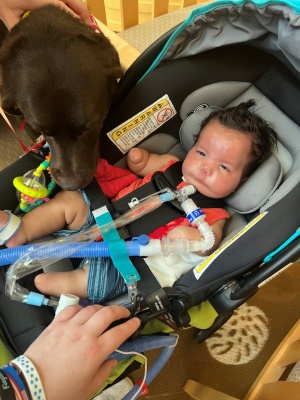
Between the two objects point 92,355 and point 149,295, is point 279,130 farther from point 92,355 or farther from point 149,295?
point 92,355

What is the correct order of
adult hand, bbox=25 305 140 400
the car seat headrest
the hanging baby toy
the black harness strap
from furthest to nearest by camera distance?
the car seat headrest
the hanging baby toy
the black harness strap
adult hand, bbox=25 305 140 400

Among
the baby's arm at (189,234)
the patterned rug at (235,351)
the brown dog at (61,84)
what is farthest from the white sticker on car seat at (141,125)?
the patterned rug at (235,351)

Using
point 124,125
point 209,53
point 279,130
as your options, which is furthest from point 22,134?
point 279,130

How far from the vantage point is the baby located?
113 cm

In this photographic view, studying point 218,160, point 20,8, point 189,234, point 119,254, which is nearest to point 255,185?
point 218,160

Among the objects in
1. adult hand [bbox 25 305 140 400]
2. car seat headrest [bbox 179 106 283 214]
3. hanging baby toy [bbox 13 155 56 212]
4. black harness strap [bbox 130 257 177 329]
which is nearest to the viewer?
adult hand [bbox 25 305 140 400]

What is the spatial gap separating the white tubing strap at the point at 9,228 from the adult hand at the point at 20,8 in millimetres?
657

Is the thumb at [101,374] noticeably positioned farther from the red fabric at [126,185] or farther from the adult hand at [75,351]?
the red fabric at [126,185]

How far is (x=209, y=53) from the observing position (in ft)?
4.25

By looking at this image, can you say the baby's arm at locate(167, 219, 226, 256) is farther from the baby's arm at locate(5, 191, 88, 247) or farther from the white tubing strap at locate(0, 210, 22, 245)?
the white tubing strap at locate(0, 210, 22, 245)

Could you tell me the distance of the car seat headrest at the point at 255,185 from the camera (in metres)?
1.23

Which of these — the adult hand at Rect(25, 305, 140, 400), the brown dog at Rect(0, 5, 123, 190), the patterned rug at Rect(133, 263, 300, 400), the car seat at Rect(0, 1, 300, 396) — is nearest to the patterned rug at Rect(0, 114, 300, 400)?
the patterned rug at Rect(133, 263, 300, 400)

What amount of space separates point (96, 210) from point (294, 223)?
573 mm

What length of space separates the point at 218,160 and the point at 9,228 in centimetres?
66
